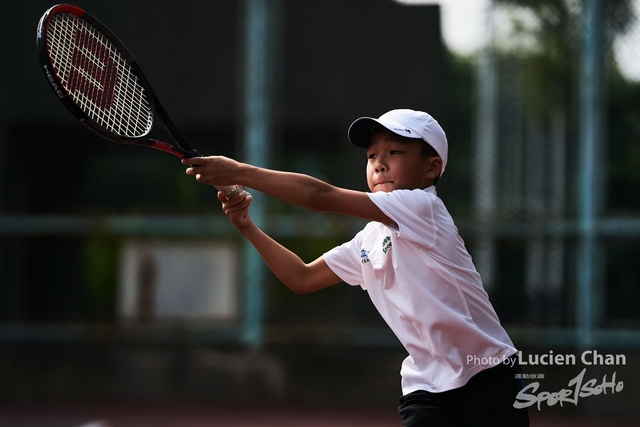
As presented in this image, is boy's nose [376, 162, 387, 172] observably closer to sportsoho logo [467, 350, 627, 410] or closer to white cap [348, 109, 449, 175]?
white cap [348, 109, 449, 175]

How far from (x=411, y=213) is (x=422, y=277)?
22 cm

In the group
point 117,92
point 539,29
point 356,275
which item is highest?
point 539,29

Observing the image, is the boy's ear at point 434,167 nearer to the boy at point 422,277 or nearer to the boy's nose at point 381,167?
the boy at point 422,277

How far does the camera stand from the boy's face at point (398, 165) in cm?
310

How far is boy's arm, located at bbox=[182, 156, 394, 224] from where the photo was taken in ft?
9.37

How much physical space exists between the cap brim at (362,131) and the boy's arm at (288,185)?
15.4 inches

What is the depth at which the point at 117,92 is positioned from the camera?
3.31 metres

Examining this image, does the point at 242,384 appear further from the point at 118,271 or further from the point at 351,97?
the point at 351,97

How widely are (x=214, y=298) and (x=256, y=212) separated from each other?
764 mm

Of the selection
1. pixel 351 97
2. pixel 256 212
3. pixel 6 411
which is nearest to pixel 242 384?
pixel 256 212

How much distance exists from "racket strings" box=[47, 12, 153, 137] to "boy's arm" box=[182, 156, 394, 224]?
1.32ft

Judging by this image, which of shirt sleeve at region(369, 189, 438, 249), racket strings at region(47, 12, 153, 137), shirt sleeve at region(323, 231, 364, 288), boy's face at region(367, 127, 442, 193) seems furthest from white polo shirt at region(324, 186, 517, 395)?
racket strings at region(47, 12, 153, 137)

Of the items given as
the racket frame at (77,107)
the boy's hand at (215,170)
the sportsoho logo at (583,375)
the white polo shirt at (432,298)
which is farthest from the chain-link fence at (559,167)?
the boy's hand at (215,170)

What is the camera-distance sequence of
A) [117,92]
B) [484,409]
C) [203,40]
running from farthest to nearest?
1. [203,40]
2. [117,92]
3. [484,409]
